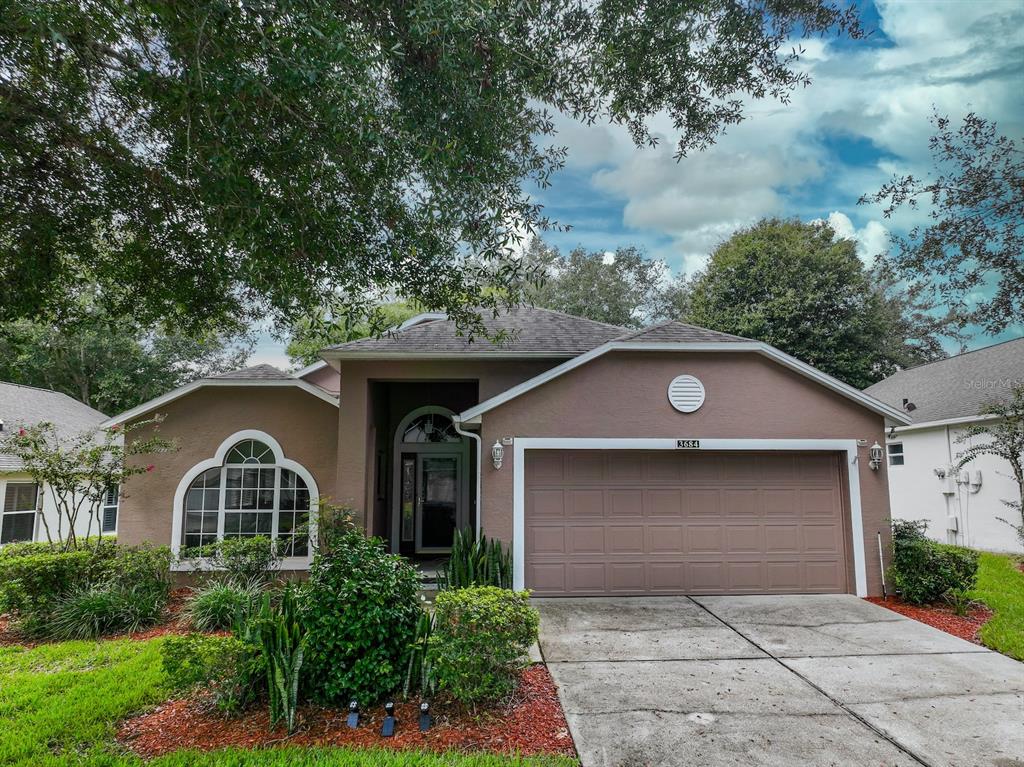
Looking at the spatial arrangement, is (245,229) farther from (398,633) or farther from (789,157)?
(789,157)

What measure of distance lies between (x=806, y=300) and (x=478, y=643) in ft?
75.4

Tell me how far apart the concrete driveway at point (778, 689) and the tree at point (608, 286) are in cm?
2409

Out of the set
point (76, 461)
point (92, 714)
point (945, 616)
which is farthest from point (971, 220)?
point (76, 461)

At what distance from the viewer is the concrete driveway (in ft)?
13.8

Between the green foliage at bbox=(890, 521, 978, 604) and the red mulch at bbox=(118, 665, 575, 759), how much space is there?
6.34m

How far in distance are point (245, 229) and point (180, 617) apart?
6.07 m

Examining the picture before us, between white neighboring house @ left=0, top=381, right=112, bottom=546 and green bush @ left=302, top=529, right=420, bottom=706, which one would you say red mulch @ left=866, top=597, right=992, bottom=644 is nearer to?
green bush @ left=302, top=529, right=420, bottom=706

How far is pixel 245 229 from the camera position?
17.2ft

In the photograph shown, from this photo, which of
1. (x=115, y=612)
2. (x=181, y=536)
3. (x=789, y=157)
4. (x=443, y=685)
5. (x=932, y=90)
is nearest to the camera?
(x=443, y=685)

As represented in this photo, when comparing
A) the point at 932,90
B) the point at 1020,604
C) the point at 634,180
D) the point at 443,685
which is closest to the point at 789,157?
the point at 932,90

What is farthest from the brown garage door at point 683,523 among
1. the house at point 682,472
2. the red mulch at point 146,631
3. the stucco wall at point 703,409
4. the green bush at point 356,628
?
the red mulch at point 146,631

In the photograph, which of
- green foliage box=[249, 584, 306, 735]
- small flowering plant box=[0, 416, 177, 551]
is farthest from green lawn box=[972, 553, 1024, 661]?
small flowering plant box=[0, 416, 177, 551]

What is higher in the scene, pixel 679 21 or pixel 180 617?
pixel 679 21

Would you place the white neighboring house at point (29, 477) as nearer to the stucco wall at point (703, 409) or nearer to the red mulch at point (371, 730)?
the red mulch at point (371, 730)
